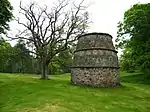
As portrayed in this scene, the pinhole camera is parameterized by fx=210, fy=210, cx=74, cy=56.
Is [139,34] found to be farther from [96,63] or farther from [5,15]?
[5,15]

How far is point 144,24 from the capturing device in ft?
100

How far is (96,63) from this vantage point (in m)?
24.3

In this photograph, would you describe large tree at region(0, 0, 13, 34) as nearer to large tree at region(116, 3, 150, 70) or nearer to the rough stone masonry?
the rough stone masonry

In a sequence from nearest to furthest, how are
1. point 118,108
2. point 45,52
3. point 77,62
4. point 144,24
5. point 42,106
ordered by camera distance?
point 42,106 < point 118,108 < point 77,62 < point 144,24 < point 45,52

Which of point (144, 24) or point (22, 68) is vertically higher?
point (144, 24)

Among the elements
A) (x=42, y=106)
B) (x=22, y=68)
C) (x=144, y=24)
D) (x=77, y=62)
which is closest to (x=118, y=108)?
(x=42, y=106)

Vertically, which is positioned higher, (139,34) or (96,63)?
(139,34)

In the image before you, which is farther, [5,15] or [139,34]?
[139,34]

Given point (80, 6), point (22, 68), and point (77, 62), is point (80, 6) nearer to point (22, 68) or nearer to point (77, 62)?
point (77, 62)

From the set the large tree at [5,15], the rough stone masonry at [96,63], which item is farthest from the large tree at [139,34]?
the large tree at [5,15]

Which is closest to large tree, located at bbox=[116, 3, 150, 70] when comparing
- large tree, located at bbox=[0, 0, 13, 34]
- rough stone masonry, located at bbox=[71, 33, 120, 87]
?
rough stone masonry, located at bbox=[71, 33, 120, 87]

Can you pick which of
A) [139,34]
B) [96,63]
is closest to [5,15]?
[96,63]

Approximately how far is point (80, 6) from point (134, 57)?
12.2 m

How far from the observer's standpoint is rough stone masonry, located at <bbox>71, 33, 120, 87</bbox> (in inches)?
945
